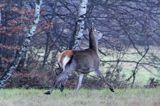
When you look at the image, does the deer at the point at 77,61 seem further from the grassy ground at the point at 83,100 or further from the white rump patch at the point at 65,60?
the grassy ground at the point at 83,100

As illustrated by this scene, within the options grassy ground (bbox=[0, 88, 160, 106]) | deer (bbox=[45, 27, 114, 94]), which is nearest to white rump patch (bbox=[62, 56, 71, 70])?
deer (bbox=[45, 27, 114, 94])

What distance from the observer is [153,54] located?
19.7m

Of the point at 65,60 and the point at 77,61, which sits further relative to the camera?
the point at 77,61

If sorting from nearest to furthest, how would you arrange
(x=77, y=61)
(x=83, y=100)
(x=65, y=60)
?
(x=83, y=100) < (x=65, y=60) < (x=77, y=61)

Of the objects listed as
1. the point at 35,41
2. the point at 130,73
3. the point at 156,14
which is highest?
the point at 156,14

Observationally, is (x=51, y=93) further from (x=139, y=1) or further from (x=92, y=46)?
(x=139, y=1)

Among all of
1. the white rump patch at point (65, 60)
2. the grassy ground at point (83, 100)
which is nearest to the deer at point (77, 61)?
the white rump patch at point (65, 60)

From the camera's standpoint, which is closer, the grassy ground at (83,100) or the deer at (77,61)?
the grassy ground at (83,100)

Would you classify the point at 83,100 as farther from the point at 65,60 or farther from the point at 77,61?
the point at 77,61

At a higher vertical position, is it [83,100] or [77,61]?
[77,61]

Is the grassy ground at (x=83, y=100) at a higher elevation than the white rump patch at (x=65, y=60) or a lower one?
lower

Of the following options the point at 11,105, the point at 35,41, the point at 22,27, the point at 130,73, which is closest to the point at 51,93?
the point at 11,105

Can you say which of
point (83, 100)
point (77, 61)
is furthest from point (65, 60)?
point (83, 100)

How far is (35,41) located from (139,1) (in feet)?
14.1
